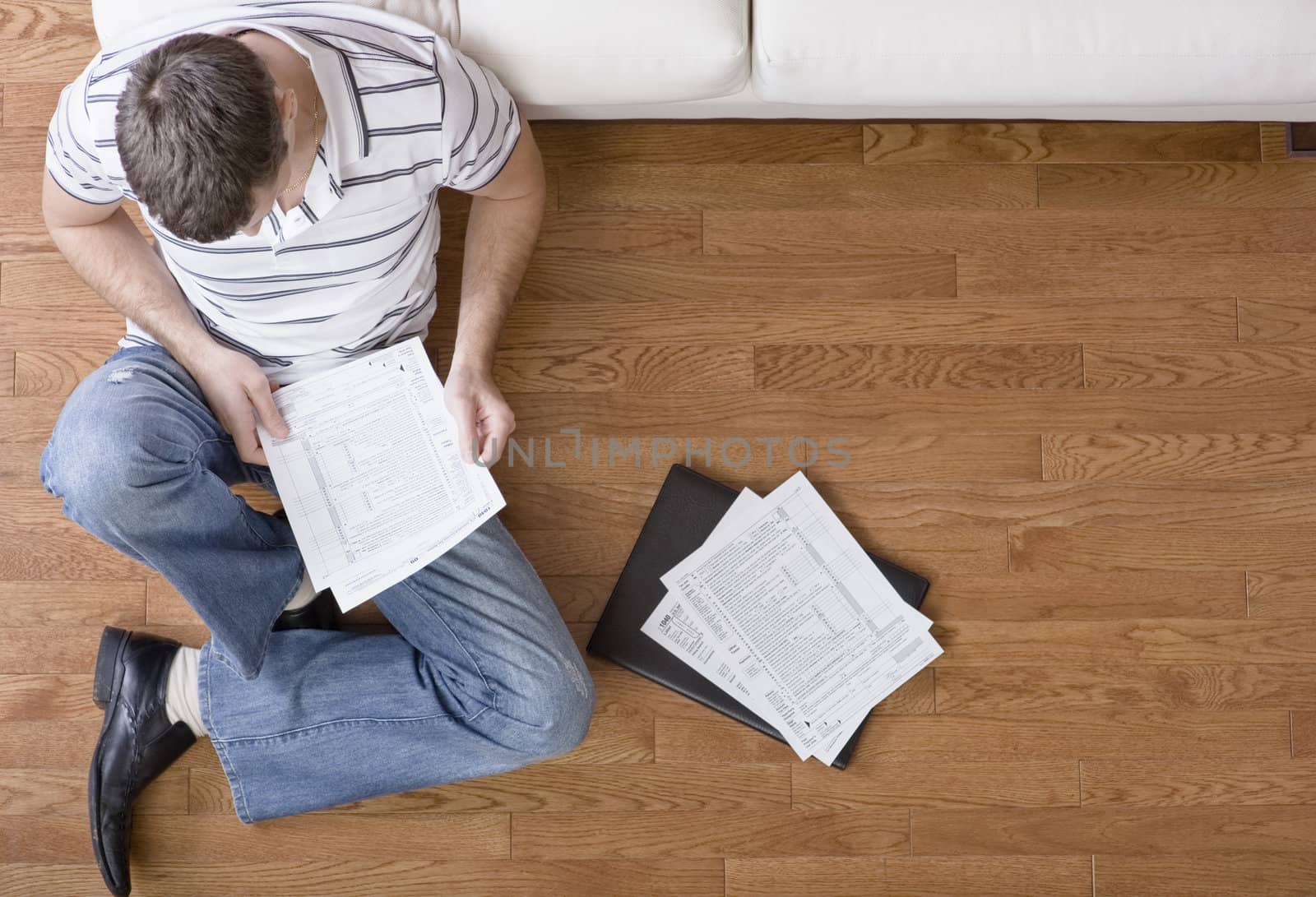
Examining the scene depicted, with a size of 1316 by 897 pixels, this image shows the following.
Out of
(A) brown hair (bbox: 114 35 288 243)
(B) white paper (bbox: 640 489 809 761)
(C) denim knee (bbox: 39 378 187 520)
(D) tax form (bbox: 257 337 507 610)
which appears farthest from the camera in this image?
(B) white paper (bbox: 640 489 809 761)

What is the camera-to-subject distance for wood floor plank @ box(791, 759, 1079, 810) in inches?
59.3

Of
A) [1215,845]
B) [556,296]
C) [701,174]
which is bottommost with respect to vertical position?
[1215,845]

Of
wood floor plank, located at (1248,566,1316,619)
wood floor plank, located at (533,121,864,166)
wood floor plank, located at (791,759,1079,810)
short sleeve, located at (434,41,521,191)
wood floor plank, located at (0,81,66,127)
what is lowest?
wood floor plank, located at (791,759,1079,810)

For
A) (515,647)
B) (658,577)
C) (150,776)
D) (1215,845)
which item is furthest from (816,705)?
(150,776)

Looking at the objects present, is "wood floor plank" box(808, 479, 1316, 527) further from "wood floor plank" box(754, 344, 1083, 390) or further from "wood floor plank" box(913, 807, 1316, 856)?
"wood floor plank" box(913, 807, 1316, 856)

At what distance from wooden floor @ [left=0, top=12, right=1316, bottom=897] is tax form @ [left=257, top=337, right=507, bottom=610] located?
0.88ft

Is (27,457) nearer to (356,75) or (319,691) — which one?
(319,691)

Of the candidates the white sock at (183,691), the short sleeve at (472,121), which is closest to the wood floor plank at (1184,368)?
the short sleeve at (472,121)

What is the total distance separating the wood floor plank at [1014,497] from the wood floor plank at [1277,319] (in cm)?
24

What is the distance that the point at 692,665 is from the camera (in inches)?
58.2

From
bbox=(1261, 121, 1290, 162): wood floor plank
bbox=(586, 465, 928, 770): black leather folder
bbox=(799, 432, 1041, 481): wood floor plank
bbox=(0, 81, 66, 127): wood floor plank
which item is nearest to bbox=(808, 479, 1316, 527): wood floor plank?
bbox=(799, 432, 1041, 481): wood floor plank

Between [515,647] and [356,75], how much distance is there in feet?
2.52

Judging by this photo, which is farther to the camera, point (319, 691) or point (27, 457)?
point (27, 457)

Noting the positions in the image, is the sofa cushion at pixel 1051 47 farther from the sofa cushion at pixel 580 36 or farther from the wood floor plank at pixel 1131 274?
the wood floor plank at pixel 1131 274
